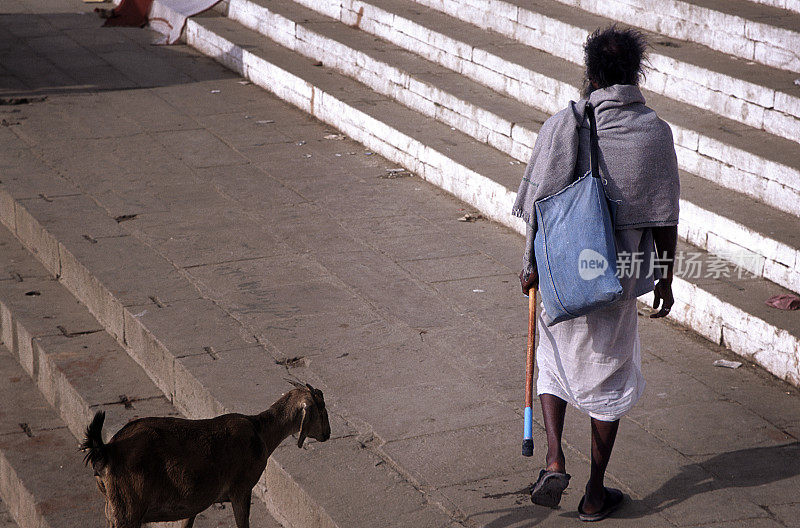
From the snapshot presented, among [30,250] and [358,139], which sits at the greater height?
[358,139]

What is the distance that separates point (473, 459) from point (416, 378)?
2.43 feet

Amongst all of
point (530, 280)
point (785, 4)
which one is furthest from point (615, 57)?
point (785, 4)

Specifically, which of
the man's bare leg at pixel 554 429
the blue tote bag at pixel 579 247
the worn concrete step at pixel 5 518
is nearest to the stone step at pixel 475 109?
the man's bare leg at pixel 554 429

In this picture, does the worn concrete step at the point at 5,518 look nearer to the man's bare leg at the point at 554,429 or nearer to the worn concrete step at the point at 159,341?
the worn concrete step at the point at 159,341

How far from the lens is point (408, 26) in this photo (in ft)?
29.9

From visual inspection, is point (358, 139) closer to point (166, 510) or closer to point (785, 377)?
point (785, 377)

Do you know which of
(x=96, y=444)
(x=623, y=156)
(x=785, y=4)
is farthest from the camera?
(x=785, y=4)

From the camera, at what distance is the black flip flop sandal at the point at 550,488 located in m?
3.50

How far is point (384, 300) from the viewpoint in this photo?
540cm

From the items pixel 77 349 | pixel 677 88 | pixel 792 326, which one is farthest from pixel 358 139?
pixel 792 326

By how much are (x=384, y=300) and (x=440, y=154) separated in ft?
6.70

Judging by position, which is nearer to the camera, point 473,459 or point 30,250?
point 473,459

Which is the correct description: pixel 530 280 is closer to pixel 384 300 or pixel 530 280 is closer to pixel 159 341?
pixel 384 300

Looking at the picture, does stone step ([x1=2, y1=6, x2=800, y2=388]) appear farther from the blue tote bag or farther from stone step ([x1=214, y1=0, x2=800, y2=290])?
the blue tote bag
